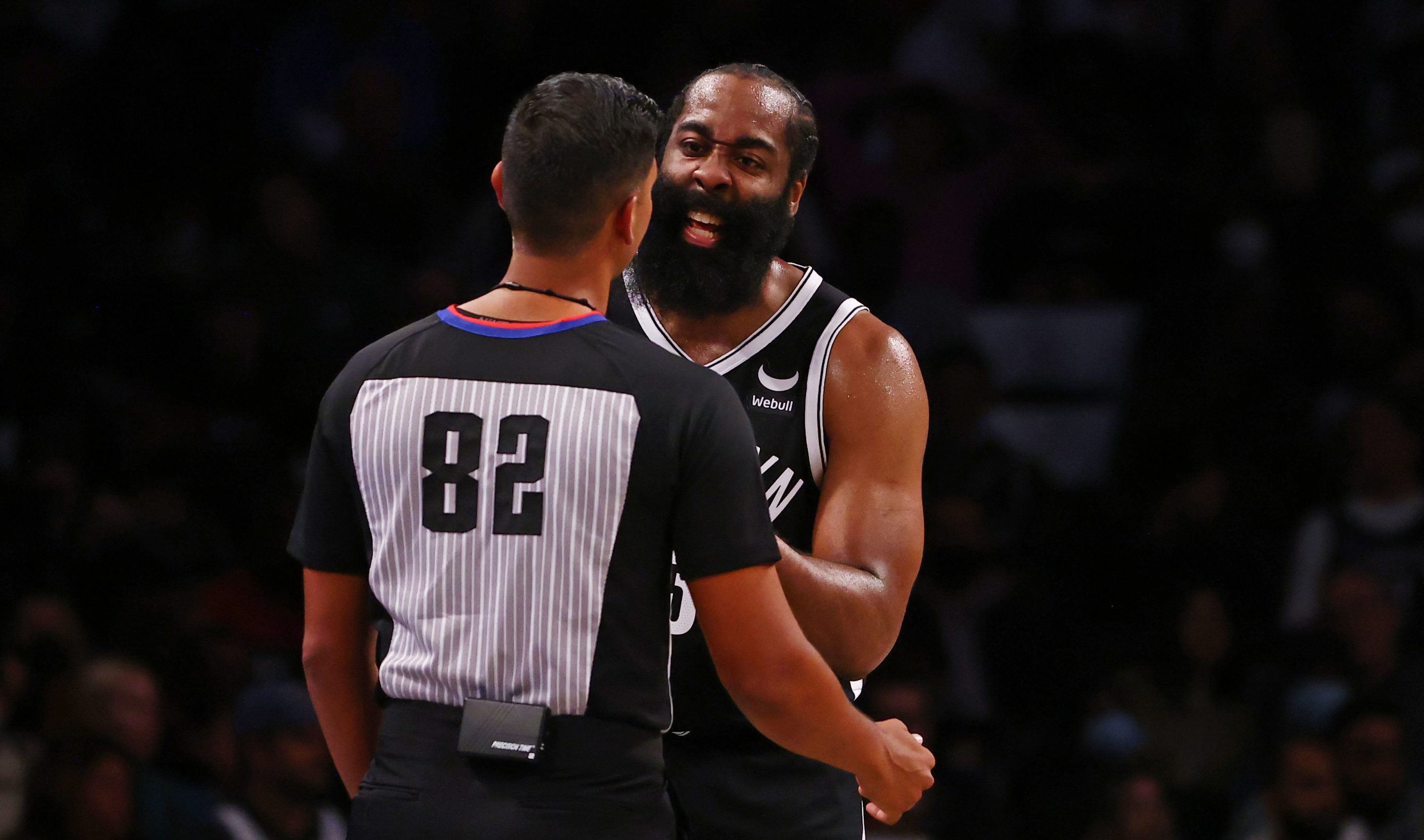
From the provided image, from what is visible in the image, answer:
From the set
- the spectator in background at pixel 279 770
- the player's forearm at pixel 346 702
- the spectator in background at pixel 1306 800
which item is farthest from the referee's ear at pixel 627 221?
the spectator in background at pixel 1306 800

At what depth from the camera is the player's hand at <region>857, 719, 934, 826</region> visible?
2549 millimetres

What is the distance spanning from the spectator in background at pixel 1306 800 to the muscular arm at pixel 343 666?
3.76m

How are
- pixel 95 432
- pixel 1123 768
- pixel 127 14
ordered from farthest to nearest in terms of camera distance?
1. pixel 127 14
2. pixel 95 432
3. pixel 1123 768

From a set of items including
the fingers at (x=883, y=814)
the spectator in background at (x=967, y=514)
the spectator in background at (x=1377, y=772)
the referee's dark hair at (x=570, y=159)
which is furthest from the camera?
the spectator in background at (x=967, y=514)

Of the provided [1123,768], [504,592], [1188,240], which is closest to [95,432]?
[1123,768]

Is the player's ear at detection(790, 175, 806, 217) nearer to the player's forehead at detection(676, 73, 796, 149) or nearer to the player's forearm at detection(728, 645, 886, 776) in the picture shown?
the player's forehead at detection(676, 73, 796, 149)

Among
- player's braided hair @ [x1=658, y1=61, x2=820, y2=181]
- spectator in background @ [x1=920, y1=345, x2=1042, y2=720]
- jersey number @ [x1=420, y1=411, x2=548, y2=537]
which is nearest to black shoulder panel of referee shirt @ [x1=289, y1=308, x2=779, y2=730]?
jersey number @ [x1=420, y1=411, x2=548, y2=537]

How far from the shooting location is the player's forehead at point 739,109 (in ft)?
10.1

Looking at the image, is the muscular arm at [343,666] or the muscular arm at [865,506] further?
the muscular arm at [865,506]

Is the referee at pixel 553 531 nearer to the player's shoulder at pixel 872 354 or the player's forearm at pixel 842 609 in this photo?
the player's forearm at pixel 842 609

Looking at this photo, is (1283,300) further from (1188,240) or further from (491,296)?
(491,296)

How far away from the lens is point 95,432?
21.5ft

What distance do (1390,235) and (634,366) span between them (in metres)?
5.63

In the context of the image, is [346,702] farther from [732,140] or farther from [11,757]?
[11,757]
